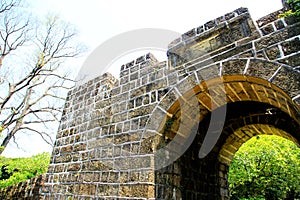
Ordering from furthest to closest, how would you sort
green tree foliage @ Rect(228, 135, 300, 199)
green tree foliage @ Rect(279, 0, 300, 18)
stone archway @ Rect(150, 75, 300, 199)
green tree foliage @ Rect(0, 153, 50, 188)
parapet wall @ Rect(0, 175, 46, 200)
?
green tree foliage @ Rect(0, 153, 50, 188)
green tree foliage @ Rect(228, 135, 300, 199)
parapet wall @ Rect(0, 175, 46, 200)
stone archway @ Rect(150, 75, 300, 199)
green tree foliage @ Rect(279, 0, 300, 18)

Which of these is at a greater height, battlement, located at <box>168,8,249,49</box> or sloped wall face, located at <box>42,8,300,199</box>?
battlement, located at <box>168,8,249,49</box>

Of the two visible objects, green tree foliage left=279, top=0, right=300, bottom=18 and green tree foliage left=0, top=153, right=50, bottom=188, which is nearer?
green tree foliage left=279, top=0, right=300, bottom=18

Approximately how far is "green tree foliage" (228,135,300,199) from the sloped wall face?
153 inches

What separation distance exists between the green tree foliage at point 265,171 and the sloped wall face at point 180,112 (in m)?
3.88

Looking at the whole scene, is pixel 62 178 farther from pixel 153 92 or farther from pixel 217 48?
pixel 217 48

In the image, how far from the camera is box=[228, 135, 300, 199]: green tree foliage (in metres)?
7.16

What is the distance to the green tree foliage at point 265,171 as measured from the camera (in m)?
7.16

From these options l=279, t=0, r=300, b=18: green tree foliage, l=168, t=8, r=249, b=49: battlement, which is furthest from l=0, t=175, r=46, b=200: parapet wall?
l=279, t=0, r=300, b=18: green tree foliage

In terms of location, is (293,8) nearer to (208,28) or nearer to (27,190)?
(208,28)

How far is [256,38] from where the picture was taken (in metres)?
2.18

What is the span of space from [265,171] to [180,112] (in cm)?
641

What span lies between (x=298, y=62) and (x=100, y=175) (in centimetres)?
237

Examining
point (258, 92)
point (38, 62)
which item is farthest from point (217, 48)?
point (38, 62)

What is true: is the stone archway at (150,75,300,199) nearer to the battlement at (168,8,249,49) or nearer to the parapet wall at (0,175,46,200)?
the battlement at (168,8,249,49)
